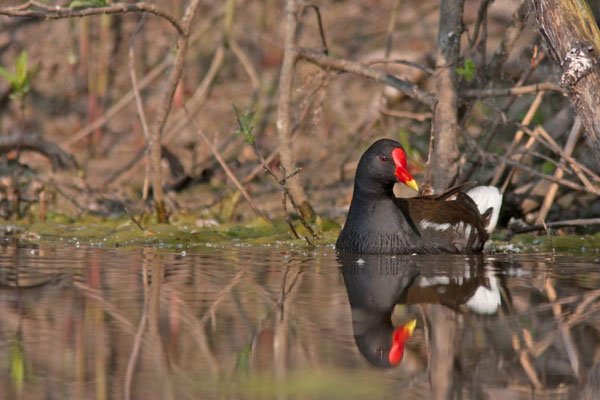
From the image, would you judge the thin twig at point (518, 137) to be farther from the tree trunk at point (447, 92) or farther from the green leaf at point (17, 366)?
the green leaf at point (17, 366)

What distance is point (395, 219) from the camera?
5.74 m

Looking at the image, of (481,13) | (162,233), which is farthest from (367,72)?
(162,233)

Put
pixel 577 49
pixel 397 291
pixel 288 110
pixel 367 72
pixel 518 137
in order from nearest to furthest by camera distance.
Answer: pixel 397 291 → pixel 577 49 → pixel 367 72 → pixel 518 137 → pixel 288 110

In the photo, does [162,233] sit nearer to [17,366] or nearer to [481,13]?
[481,13]

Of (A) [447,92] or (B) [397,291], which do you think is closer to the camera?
(B) [397,291]

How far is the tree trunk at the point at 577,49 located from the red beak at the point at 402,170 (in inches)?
55.2

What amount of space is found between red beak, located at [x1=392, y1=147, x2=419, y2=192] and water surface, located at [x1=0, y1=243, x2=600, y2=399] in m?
0.81

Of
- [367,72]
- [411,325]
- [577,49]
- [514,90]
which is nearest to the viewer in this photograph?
[411,325]

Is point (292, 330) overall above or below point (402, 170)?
below

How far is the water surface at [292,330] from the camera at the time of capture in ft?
8.21

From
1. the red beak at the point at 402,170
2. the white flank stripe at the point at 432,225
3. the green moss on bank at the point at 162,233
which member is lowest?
the green moss on bank at the point at 162,233

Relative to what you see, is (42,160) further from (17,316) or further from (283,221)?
(17,316)

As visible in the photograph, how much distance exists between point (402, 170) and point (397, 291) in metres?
1.87

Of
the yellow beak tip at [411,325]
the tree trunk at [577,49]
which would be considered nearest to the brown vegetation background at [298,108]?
the tree trunk at [577,49]
